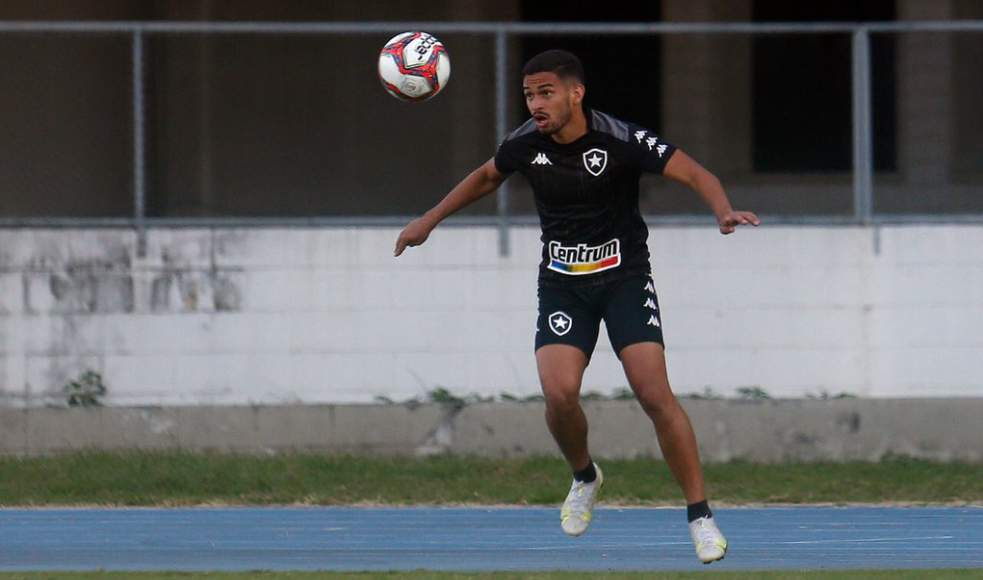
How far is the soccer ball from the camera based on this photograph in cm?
830

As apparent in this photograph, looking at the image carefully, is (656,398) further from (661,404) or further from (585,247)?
(585,247)

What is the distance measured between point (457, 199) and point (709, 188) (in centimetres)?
131

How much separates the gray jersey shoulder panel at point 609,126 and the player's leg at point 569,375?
0.77 meters

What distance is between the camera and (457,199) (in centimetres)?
779

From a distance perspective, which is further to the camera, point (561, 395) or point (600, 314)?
point (600, 314)

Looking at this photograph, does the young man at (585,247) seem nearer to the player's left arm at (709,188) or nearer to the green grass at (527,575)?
the player's left arm at (709,188)

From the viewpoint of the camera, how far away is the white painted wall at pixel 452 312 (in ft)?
39.3

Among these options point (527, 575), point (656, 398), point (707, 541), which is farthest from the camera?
point (527, 575)

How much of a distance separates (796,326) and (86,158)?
5.43 metres

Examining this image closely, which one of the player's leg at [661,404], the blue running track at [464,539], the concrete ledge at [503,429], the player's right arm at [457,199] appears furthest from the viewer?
the concrete ledge at [503,429]

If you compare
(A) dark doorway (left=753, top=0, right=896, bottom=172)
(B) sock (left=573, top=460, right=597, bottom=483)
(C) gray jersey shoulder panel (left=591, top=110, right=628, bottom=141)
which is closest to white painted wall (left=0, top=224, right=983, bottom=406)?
(A) dark doorway (left=753, top=0, right=896, bottom=172)

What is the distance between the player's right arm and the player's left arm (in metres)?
0.86

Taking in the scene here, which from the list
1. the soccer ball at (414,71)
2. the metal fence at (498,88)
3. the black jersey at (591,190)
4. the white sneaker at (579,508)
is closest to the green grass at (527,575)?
the white sneaker at (579,508)

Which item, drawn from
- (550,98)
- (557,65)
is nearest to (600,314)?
(550,98)
